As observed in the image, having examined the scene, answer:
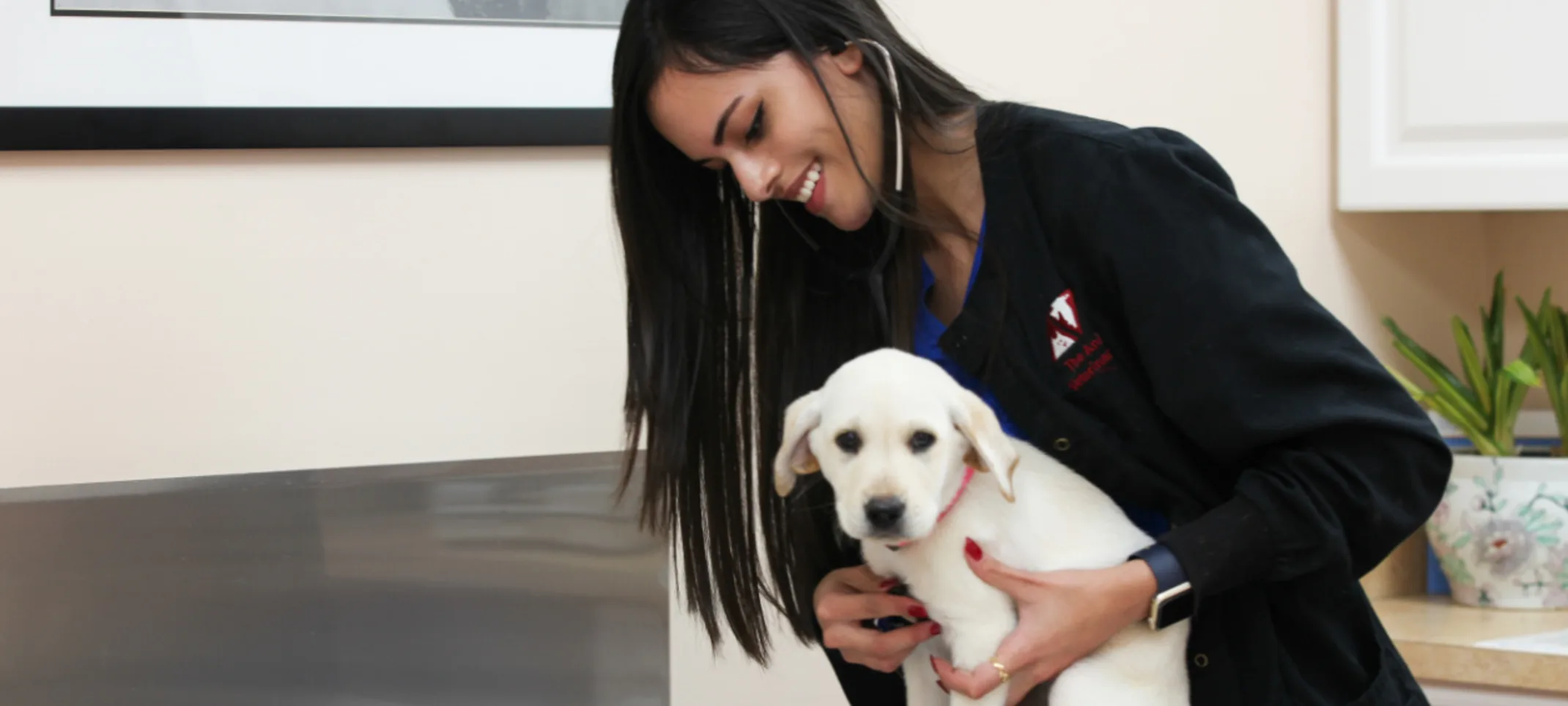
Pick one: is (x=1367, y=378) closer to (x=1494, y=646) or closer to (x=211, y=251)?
(x=1494, y=646)

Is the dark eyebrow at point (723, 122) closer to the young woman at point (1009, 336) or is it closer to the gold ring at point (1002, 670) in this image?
the young woman at point (1009, 336)

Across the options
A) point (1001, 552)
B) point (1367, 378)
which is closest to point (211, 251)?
point (1001, 552)

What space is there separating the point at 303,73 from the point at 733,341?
1.73 feet

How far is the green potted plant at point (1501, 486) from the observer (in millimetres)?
1695

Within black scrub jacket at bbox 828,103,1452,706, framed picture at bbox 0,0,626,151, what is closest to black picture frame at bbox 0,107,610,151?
framed picture at bbox 0,0,626,151

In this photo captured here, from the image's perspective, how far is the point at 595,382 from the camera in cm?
145

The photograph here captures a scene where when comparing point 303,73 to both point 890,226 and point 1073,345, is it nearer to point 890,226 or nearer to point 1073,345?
point 890,226

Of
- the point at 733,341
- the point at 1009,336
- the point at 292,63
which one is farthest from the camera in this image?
the point at 292,63

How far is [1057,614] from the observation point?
2.87 ft

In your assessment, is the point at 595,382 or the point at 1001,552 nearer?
the point at 1001,552

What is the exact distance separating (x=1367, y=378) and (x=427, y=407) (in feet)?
3.01

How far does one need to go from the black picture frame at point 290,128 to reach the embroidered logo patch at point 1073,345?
1.81 ft

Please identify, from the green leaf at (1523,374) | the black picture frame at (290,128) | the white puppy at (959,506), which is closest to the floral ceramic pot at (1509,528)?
the green leaf at (1523,374)

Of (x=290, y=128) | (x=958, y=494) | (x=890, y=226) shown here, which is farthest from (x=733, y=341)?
(x=290, y=128)
